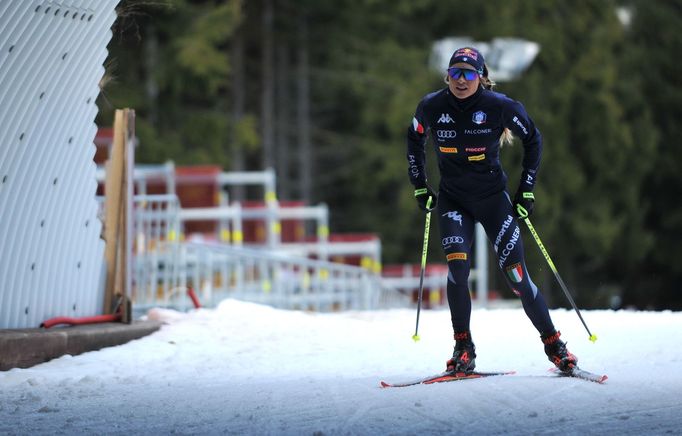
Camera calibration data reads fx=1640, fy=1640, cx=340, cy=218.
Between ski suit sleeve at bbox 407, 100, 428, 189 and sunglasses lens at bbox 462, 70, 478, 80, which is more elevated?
sunglasses lens at bbox 462, 70, 478, 80

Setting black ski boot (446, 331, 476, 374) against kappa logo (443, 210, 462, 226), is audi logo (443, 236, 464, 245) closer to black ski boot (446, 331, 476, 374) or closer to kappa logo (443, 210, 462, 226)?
kappa logo (443, 210, 462, 226)

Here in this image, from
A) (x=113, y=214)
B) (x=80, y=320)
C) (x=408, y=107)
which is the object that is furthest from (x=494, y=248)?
(x=408, y=107)

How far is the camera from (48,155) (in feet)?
40.9

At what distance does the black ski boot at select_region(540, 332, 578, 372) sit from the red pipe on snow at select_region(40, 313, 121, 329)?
419cm

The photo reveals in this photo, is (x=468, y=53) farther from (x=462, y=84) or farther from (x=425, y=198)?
(x=425, y=198)

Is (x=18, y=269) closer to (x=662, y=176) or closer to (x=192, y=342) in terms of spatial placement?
(x=192, y=342)

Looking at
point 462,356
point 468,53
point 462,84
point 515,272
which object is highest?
point 468,53

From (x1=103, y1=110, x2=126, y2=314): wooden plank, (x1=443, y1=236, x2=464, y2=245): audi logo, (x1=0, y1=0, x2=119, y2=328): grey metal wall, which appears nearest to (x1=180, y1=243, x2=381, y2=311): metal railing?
(x1=103, y1=110, x2=126, y2=314): wooden plank

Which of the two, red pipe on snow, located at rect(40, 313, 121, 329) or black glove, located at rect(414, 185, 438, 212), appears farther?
red pipe on snow, located at rect(40, 313, 121, 329)

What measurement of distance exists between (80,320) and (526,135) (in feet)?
14.6

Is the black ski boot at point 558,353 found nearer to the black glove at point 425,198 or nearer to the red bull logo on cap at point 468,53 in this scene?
the black glove at point 425,198

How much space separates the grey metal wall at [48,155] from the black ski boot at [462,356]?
3.55 metres

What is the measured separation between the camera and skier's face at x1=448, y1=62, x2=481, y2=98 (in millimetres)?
10188

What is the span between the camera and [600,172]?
4056 cm
